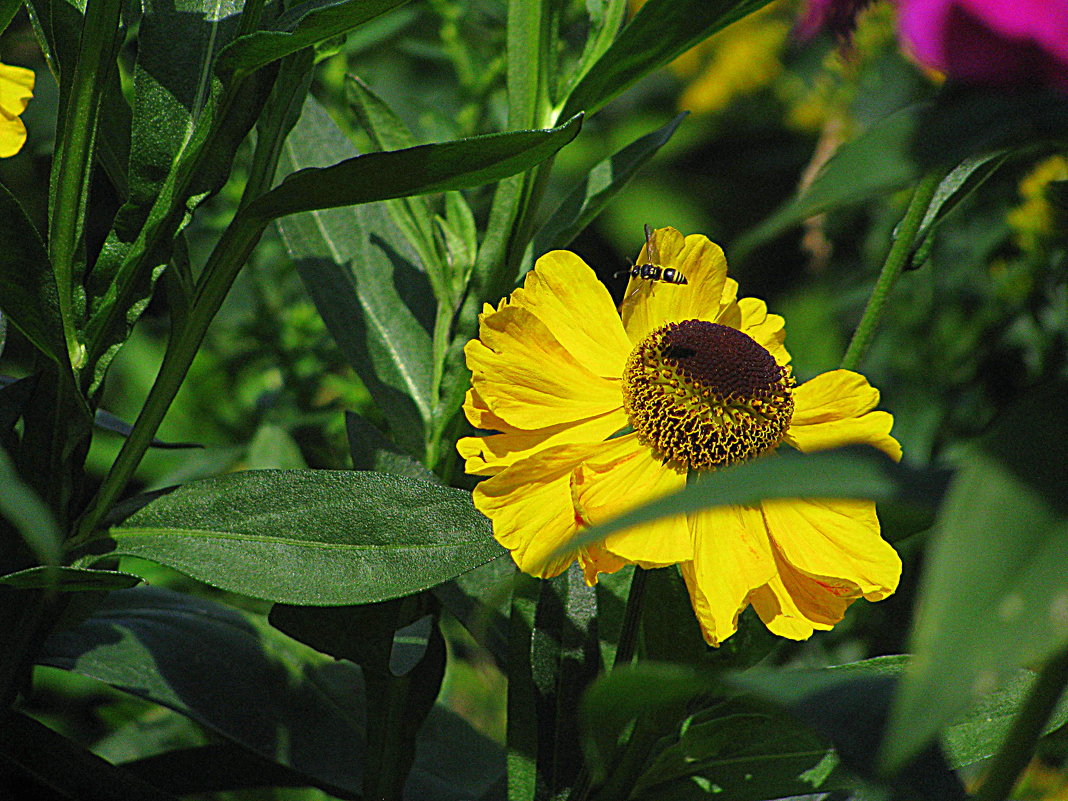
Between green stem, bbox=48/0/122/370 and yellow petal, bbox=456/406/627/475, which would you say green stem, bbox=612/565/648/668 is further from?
green stem, bbox=48/0/122/370

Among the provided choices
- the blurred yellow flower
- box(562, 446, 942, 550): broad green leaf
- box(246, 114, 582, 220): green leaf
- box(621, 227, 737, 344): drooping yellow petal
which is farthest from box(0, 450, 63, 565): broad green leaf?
the blurred yellow flower

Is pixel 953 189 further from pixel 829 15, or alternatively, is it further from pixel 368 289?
pixel 368 289

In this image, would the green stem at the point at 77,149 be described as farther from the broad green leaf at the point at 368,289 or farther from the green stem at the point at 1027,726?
the green stem at the point at 1027,726

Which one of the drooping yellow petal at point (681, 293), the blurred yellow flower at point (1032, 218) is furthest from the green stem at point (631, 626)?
the blurred yellow flower at point (1032, 218)

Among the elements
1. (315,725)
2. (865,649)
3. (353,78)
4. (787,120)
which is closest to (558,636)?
(315,725)

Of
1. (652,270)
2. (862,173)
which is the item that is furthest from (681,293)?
(862,173)

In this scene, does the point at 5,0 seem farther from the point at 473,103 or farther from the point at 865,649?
the point at 865,649
